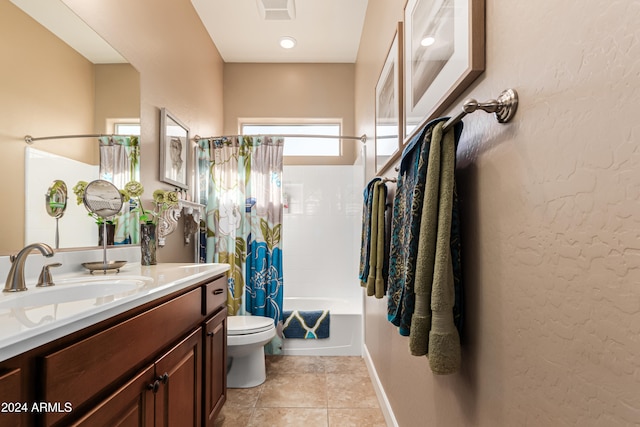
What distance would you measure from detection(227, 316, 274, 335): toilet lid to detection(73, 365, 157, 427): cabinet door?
41.2 inches

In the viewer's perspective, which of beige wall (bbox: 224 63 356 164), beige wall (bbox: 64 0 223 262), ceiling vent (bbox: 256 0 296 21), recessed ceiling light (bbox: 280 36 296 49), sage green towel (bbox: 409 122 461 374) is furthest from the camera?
beige wall (bbox: 224 63 356 164)

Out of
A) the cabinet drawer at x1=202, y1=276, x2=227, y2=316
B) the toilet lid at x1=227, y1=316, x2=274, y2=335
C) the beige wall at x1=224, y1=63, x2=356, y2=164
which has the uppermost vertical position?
the beige wall at x1=224, y1=63, x2=356, y2=164

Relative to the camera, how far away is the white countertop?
584 millimetres

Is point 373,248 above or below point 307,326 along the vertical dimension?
above

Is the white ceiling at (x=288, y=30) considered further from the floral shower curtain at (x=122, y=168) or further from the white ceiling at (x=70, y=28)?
the floral shower curtain at (x=122, y=168)

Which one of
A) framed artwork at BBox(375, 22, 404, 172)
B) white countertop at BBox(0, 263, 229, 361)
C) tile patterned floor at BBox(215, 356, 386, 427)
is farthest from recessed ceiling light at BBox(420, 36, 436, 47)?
tile patterned floor at BBox(215, 356, 386, 427)

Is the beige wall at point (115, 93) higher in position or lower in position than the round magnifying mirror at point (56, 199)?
higher

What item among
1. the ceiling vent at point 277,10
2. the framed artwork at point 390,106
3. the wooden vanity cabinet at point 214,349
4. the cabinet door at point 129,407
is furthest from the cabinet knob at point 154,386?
the ceiling vent at point 277,10

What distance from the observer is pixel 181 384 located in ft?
3.93

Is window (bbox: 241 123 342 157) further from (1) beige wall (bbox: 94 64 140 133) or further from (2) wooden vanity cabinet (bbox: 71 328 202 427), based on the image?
(2) wooden vanity cabinet (bbox: 71 328 202 427)

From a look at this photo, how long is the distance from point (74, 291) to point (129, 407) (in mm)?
444

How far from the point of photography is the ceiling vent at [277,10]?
93.4 inches

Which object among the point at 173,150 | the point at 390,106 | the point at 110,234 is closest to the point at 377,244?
the point at 390,106

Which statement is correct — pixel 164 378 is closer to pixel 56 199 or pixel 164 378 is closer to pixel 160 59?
pixel 56 199
